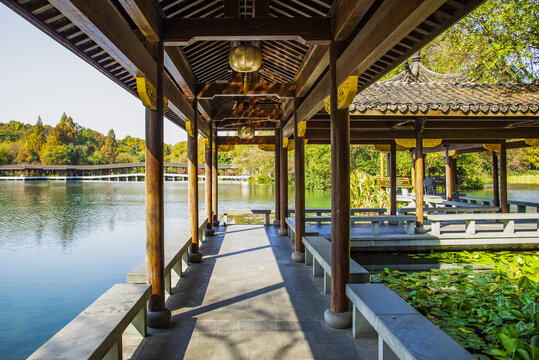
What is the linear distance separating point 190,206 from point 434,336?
4.29 m

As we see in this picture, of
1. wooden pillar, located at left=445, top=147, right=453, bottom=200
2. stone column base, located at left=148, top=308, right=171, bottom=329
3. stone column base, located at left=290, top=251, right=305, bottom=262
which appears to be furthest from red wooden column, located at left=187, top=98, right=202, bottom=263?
wooden pillar, located at left=445, top=147, right=453, bottom=200

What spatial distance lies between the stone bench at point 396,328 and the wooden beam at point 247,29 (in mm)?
2387

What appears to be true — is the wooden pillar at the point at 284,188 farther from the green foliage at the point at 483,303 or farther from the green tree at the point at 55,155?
the green tree at the point at 55,155

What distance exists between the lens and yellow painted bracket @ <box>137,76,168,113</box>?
2.89 metres

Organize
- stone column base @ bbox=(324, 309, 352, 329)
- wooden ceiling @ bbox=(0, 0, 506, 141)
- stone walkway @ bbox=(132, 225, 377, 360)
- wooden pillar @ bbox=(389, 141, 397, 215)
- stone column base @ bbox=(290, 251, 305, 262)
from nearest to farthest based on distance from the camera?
wooden ceiling @ bbox=(0, 0, 506, 141), stone walkway @ bbox=(132, 225, 377, 360), stone column base @ bbox=(324, 309, 352, 329), stone column base @ bbox=(290, 251, 305, 262), wooden pillar @ bbox=(389, 141, 397, 215)

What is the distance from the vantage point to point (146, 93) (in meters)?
2.96

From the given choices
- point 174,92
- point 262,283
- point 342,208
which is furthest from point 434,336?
point 174,92

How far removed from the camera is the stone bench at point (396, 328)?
1909mm

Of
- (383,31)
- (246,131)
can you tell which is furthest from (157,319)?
(246,131)

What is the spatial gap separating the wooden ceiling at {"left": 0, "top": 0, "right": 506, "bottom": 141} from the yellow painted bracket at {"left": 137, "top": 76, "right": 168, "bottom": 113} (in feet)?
0.22

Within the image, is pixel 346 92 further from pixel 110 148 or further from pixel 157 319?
pixel 110 148

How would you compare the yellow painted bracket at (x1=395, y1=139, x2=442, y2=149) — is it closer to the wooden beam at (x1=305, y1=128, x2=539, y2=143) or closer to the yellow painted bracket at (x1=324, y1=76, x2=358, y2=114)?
the wooden beam at (x1=305, y1=128, x2=539, y2=143)

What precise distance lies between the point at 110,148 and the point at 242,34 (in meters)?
59.6

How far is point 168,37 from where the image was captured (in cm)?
326
